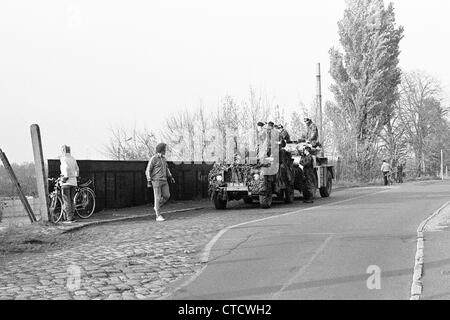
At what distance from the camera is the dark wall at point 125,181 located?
51.3 ft

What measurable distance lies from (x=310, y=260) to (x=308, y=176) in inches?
459

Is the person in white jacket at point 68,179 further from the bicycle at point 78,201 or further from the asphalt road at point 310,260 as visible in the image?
the asphalt road at point 310,260

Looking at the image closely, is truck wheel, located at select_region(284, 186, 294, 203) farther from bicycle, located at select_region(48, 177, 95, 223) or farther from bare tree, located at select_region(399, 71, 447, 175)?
bare tree, located at select_region(399, 71, 447, 175)

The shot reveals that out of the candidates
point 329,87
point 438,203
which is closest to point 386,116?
point 329,87

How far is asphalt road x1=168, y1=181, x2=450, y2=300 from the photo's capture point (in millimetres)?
6637

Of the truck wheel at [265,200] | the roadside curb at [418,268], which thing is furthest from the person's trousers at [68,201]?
the roadside curb at [418,268]

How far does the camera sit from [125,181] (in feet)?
55.8

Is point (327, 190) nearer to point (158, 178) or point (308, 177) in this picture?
point (308, 177)

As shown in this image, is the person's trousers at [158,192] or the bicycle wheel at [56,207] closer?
the bicycle wheel at [56,207]

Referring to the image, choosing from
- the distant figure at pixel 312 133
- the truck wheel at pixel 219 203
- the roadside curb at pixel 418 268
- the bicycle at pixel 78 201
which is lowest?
the roadside curb at pixel 418 268

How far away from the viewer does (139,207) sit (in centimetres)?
1727

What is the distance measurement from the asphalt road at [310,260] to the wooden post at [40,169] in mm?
4132
